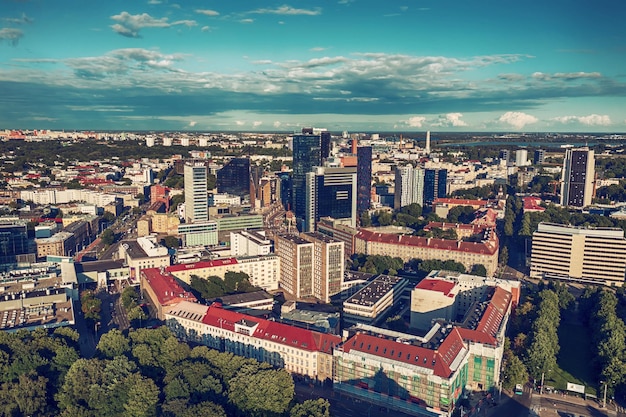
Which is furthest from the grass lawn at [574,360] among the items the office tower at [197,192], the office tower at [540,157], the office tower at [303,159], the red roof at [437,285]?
the office tower at [540,157]

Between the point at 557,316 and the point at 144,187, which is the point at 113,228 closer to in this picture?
the point at 144,187

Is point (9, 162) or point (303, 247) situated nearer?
point (303, 247)

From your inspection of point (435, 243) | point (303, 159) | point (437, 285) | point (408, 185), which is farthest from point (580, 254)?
point (408, 185)

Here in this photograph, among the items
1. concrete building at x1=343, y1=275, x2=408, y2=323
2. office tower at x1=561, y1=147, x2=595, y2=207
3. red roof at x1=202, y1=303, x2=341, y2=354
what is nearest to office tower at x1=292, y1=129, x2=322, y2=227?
concrete building at x1=343, y1=275, x2=408, y2=323

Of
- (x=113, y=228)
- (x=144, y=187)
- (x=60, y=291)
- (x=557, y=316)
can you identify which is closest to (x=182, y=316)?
(x=60, y=291)

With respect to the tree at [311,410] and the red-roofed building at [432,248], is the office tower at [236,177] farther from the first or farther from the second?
the tree at [311,410]

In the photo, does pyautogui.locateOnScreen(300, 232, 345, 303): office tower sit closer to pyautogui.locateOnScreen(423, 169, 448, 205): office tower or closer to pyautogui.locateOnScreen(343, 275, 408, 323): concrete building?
pyautogui.locateOnScreen(343, 275, 408, 323): concrete building
